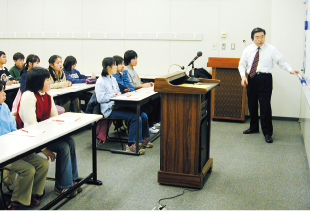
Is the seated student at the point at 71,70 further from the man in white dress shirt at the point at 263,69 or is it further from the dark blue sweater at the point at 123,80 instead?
the man in white dress shirt at the point at 263,69

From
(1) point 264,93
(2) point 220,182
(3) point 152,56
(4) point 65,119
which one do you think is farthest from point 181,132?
(3) point 152,56

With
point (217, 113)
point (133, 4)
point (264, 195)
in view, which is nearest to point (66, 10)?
point (133, 4)

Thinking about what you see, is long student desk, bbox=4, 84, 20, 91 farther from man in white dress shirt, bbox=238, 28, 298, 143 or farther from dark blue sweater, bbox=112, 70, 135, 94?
man in white dress shirt, bbox=238, 28, 298, 143

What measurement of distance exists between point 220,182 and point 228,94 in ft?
9.28

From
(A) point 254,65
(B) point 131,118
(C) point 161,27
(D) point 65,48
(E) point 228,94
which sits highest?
(C) point 161,27

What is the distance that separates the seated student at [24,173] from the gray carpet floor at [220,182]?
24 cm

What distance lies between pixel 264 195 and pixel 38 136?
1957 millimetres

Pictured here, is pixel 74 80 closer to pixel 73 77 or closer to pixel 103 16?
pixel 73 77

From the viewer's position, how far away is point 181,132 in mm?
2990

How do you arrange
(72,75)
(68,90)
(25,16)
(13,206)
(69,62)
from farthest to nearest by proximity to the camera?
1. (25,16)
2. (72,75)
3. (69,62)
4. (68,90)
5. (13,206)

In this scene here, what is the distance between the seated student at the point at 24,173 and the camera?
250 centimetres

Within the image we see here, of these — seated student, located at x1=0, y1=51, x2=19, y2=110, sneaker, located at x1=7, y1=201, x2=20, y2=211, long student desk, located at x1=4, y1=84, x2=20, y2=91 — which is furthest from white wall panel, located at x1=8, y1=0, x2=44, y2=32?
sneaker, located at x1=7, y1=201, x2=20, y2=211

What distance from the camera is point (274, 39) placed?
18.7 ft

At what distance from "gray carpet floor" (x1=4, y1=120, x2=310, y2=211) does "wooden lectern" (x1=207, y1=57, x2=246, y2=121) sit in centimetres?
121
